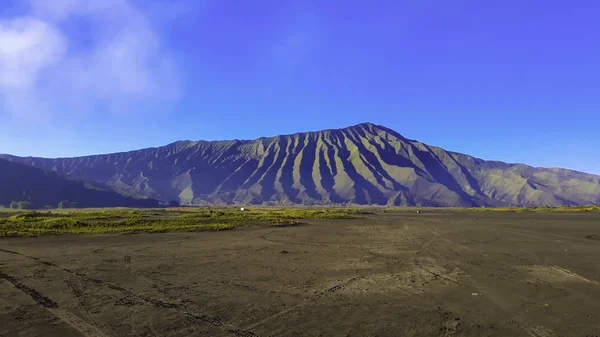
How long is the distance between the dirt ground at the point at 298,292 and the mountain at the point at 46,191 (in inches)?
5795

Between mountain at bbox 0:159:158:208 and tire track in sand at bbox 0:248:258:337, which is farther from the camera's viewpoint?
mountain at bbox 0:159:158:208

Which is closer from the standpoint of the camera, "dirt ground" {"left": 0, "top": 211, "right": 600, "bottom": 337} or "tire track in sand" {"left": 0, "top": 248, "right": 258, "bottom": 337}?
"tire track in sand" {"left": 0, "top": 248, "right": 258, "bottom": 337}

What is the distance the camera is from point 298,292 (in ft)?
35.3

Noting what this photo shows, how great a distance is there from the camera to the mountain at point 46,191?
144m

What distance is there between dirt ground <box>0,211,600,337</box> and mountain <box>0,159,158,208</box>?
147m

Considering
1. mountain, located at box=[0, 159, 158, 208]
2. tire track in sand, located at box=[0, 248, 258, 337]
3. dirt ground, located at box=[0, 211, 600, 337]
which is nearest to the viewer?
tire track in sand, located at box=[0, 248, 258, 337]

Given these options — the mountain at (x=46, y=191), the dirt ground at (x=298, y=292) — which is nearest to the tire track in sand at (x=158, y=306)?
the dirt ground at (x=298, y=292)

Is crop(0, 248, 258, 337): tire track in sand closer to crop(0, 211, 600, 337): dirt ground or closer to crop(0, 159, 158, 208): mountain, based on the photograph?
crop(0, 211, 600, 337): dirt ground

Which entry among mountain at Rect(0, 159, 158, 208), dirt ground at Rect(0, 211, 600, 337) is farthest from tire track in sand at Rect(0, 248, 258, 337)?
mountain at Rect(0, 159, 158, 208)

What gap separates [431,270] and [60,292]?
12051mm

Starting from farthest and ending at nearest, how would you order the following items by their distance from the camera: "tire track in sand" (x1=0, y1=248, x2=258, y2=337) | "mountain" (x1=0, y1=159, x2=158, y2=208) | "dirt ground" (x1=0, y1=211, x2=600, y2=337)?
"mountain" (x1=0, y1=159, x2=158, y2=208)
"dirt ground" (x1=0, y1=211, x2=600, y2=337)
"tire track in sand" (x1=0, y1=248, x2=258, y2=337)

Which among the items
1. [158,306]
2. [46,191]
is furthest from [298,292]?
[46,191]

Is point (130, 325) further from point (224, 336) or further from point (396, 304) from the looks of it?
point (396, 304)

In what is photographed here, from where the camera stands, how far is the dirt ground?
7.76 meters
